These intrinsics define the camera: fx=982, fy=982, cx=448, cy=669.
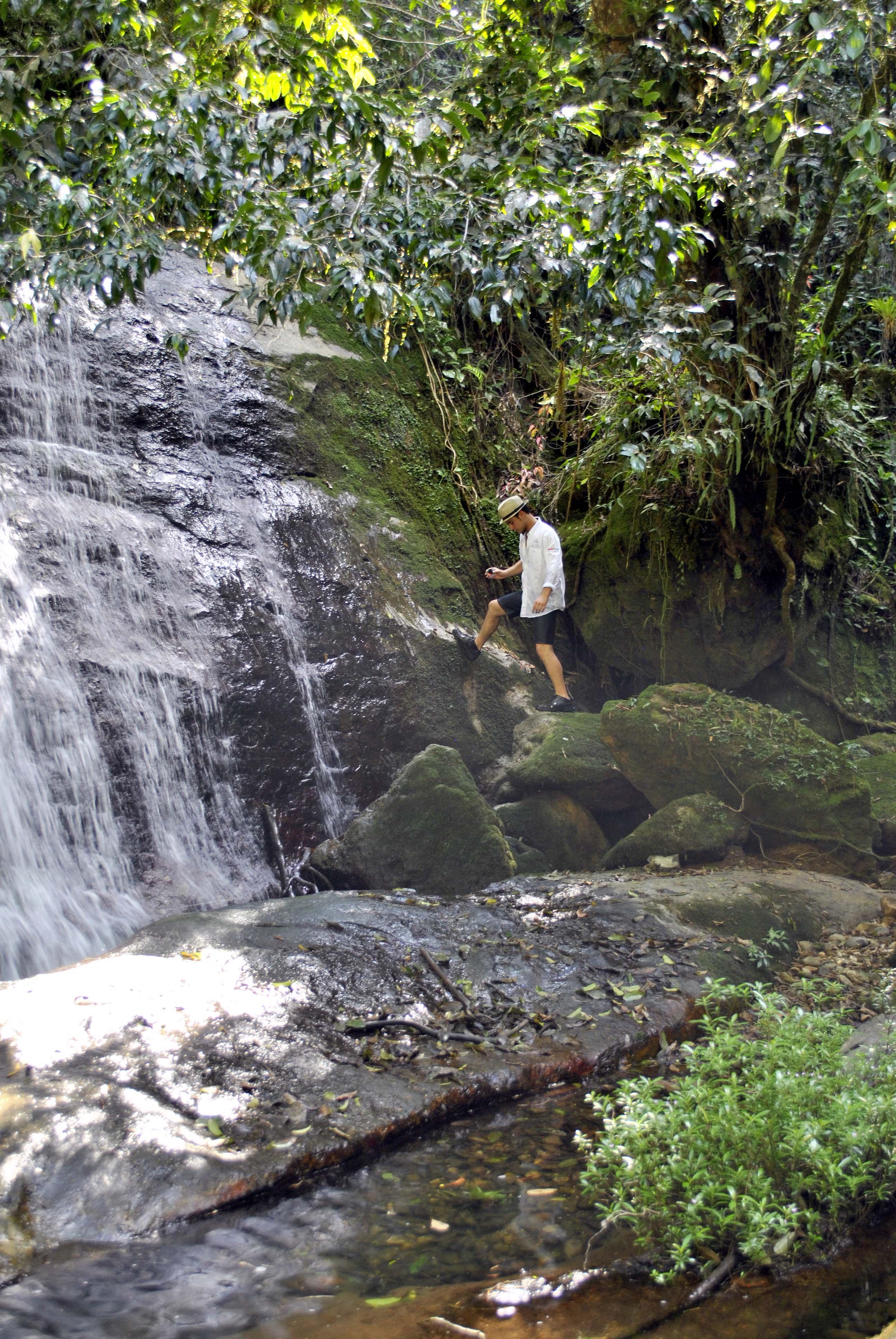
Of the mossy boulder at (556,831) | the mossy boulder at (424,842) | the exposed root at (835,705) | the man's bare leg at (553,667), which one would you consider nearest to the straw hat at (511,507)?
the man's bare leg at (553,667)

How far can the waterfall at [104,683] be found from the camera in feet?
18.7

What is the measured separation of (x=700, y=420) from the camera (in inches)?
304

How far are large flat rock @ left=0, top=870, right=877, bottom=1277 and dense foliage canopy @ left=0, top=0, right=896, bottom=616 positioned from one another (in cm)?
307

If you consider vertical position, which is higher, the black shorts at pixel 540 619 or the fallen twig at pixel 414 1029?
the black shorts at pixel 540 619

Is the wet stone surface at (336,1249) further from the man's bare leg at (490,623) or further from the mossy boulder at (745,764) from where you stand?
the man's bare leg at (490,623)

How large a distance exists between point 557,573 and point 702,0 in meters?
4.14

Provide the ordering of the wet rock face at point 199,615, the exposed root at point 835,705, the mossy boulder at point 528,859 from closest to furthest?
the wet rock face at point 199,615, the mossy boulder at point 528,859, the exposed root at point 835,705

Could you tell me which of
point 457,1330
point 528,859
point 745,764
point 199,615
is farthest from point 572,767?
point 457,1330

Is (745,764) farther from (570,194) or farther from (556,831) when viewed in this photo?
(570,194)

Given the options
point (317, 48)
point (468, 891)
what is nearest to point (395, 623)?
point (468, 891)

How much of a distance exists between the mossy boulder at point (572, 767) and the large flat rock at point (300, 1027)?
5.41 ft

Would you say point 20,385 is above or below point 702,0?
below

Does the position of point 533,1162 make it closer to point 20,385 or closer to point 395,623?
point 395,623

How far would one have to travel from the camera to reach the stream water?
244cm
